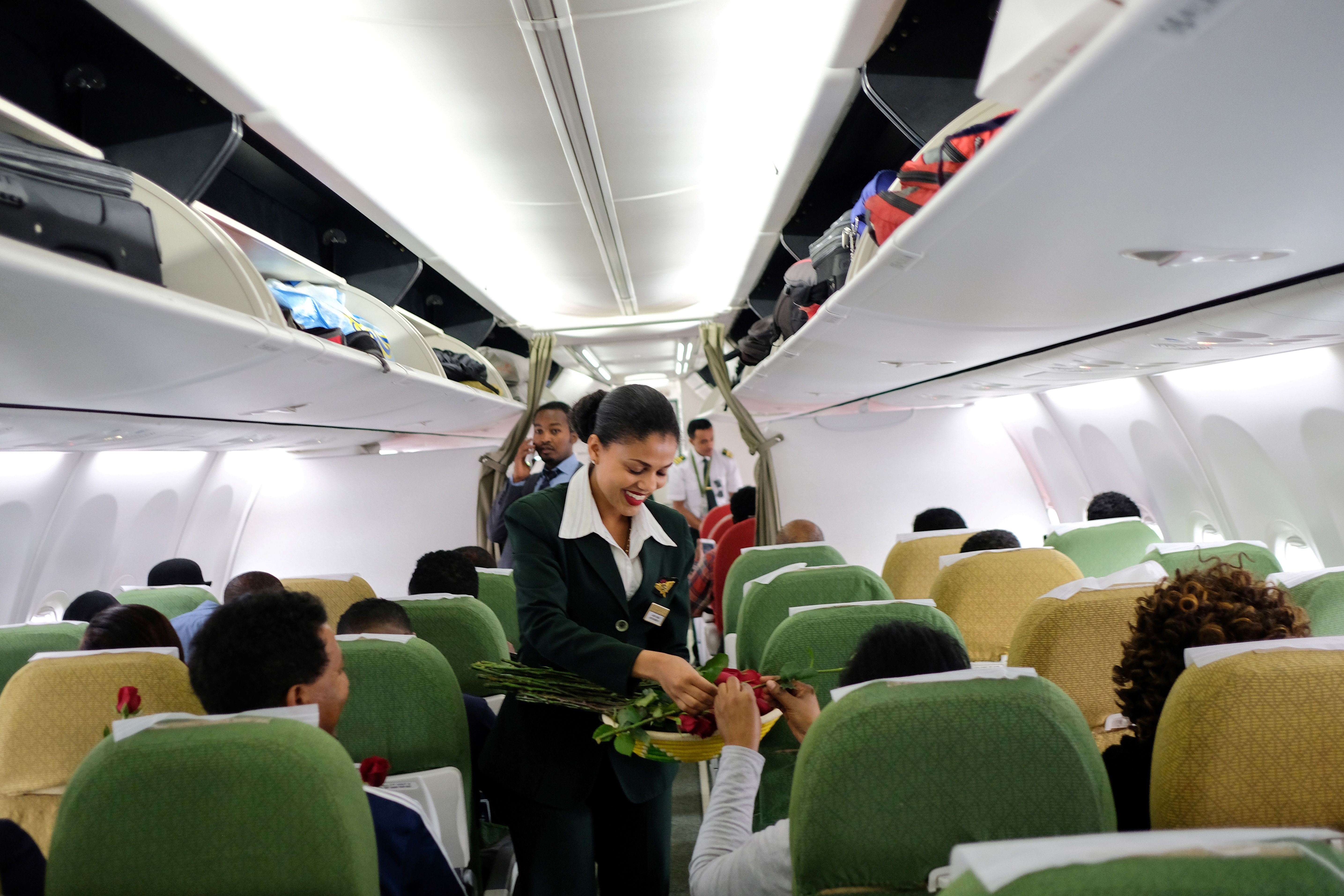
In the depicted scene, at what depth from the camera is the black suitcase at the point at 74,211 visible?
2.11 meters

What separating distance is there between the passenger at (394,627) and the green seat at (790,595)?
1.03m

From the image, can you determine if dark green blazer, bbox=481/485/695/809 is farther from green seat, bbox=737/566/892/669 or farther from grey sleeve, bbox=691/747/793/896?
green seat, bbox=737/566/892/669

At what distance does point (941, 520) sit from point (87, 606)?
17.0ft

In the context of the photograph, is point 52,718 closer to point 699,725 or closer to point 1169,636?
Answer: point 699,725

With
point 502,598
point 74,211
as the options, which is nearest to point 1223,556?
point 502,598

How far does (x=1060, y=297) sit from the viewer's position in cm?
292

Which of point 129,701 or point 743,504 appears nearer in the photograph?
point 129,701

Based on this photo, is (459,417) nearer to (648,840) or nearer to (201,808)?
(648,840)

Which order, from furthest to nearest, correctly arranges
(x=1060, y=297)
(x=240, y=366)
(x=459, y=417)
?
(x=459, y=417)
(x=240, y=366)
(x=1060, y=297)

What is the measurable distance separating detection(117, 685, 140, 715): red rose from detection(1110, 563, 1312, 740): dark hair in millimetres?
2282

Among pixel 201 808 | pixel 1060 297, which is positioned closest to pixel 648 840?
pixel 201 808

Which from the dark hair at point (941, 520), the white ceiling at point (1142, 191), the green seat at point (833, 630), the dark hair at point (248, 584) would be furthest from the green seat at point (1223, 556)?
the dark hair at point (248, 584)

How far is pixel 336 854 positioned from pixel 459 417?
607cm

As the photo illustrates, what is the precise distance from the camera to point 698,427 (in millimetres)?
9461
